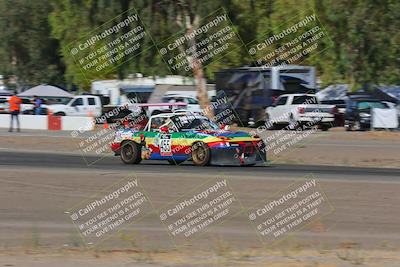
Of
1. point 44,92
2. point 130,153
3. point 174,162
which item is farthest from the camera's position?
point 44,92

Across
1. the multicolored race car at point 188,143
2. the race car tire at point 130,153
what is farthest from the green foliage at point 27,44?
the multicolored race car at point 188,143

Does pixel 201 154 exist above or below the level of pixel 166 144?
below

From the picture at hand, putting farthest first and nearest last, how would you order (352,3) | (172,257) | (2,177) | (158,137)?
(352,3) → (158,137) → (2,177) → (172,257)

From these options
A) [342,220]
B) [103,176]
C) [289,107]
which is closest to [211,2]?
[289,107]

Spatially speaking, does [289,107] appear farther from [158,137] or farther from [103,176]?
[103,176]

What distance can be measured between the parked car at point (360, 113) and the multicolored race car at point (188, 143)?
18.1m

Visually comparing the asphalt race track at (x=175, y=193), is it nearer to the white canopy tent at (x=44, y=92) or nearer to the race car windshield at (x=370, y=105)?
the race car windshield at (x=370, y=105)

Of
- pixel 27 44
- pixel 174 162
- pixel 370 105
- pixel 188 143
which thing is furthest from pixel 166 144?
pixel 27 44

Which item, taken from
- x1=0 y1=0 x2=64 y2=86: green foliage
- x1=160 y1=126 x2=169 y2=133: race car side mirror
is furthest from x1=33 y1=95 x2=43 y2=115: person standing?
x1=160 y1=126 x2=169 y2=133: race car side mirror

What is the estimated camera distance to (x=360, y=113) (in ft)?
129

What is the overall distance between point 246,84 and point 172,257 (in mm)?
33518

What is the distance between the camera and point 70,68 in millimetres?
53219

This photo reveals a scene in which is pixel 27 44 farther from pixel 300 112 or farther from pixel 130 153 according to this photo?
pixel 130 153

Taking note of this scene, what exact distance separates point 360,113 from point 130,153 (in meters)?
19.0
